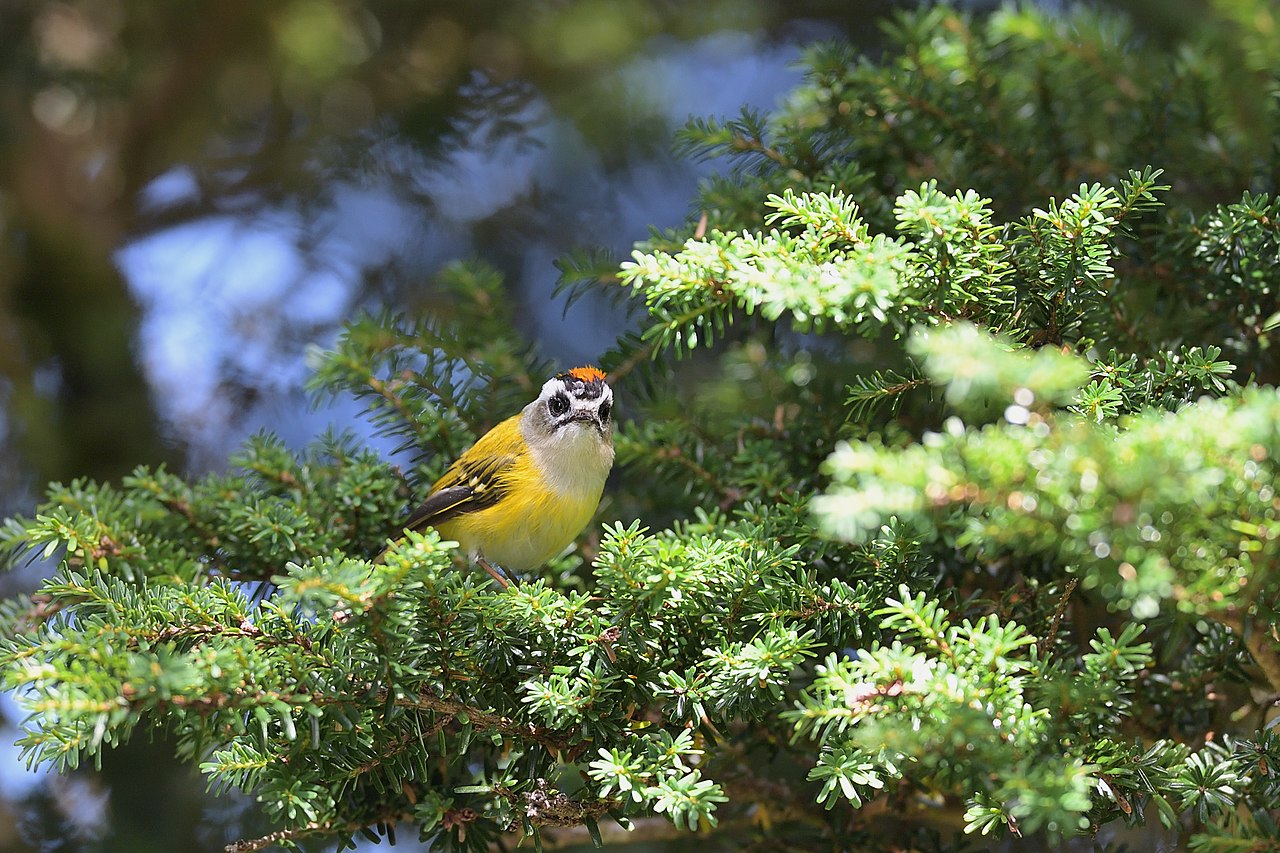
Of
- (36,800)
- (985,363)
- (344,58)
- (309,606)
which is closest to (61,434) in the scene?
(36,800)

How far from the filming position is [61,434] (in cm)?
241

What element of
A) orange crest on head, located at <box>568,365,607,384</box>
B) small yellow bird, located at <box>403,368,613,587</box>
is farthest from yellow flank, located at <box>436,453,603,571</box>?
orange crest on head, located at <box>568,365,607,384</box>

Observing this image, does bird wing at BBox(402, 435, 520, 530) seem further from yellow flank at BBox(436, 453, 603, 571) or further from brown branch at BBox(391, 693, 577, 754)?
Answer: brown branch at BBox(391, 693, 577, 754)

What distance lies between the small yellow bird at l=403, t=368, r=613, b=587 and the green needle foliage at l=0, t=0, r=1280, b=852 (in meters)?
0.06

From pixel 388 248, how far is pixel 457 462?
3.88 ft

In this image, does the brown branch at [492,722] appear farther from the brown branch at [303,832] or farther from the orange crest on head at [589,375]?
the orange crest on head at [589,375]

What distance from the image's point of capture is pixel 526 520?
1882 mm

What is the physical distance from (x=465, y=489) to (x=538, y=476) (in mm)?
139

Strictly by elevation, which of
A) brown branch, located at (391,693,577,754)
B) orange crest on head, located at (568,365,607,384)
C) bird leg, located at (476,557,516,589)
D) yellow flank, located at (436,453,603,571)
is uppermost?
brown branch, located at (391,693,577,754)

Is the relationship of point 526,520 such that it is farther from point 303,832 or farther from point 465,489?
point 303,832

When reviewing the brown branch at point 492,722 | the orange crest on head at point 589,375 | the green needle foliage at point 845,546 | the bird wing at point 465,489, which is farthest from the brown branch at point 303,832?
the orange crest on head at point 589,375

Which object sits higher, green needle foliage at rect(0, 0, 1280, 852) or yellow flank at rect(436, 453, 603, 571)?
green needle foliage at rect(0, 0, 1280, 852)

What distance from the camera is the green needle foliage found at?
868 mm

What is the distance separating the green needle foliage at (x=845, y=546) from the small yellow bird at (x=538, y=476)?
6 cm
